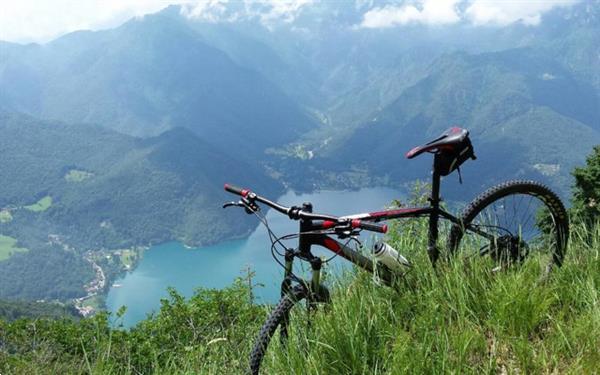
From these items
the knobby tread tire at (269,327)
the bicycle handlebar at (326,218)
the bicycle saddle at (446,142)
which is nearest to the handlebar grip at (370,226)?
the bicycle handlebar at (326,218)

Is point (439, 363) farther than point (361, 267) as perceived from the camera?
No

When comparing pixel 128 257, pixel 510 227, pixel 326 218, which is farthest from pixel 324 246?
pixel 128 257

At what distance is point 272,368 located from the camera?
9.02 feet

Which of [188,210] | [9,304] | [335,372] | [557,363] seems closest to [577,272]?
[557,363]

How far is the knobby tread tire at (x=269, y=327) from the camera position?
112 inches

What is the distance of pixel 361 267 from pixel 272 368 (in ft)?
2.69

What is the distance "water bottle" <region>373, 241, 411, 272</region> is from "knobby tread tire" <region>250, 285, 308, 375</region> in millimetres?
511

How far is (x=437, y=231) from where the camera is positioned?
362 cm

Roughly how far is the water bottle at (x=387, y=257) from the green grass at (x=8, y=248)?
527 feet

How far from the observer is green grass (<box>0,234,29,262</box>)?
486ft

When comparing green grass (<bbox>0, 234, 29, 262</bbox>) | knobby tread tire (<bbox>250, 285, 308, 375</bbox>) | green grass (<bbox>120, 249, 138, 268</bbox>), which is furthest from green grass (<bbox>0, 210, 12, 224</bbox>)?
knobby tread tire (<bbox>250, 285, 308, 375</bbox>)

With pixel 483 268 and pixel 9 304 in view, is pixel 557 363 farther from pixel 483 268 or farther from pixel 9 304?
pixel 9 304

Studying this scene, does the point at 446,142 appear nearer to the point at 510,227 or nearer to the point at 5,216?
the point at 510,227

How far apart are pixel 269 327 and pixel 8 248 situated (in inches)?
6700
